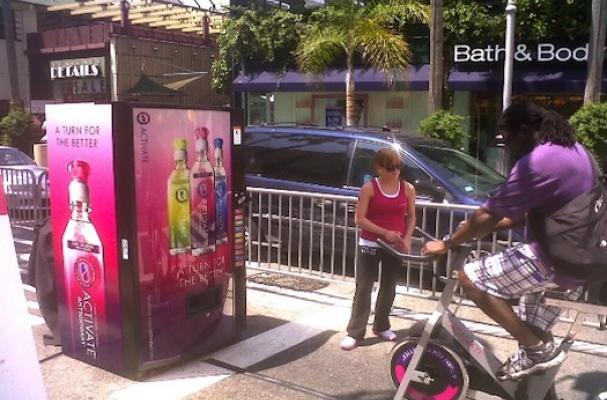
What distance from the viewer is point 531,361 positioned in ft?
10.9

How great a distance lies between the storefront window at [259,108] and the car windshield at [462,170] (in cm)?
1273

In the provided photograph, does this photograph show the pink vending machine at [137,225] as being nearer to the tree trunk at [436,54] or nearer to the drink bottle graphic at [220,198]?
the drink bottle graphic at [220,198]

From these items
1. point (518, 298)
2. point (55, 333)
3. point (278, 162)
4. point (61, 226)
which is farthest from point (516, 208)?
point (278, 162)

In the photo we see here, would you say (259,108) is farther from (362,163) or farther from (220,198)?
(220,198)

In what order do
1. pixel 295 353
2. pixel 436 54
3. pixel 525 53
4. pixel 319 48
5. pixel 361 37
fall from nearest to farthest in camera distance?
pixel 295 353
pixel 436 54
pixel 361 37
pixel 525 53
pixel 319 48

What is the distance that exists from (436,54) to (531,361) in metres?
10.5

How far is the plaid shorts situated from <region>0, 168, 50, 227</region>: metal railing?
5.74 meters

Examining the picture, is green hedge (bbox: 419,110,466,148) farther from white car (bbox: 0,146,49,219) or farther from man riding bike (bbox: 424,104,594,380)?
man riding bike (bbox: 424,104,594,380)

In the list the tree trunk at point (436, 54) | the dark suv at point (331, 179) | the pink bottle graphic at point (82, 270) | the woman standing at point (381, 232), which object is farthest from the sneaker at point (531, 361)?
the tree trunk at point (436, 54)

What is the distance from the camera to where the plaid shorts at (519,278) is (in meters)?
3.24

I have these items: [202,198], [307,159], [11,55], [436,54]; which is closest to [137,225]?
[202,198]

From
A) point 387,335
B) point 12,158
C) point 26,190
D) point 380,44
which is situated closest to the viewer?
point 387,335

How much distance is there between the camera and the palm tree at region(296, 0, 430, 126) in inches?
532


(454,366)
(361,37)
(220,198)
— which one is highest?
(361,37)
